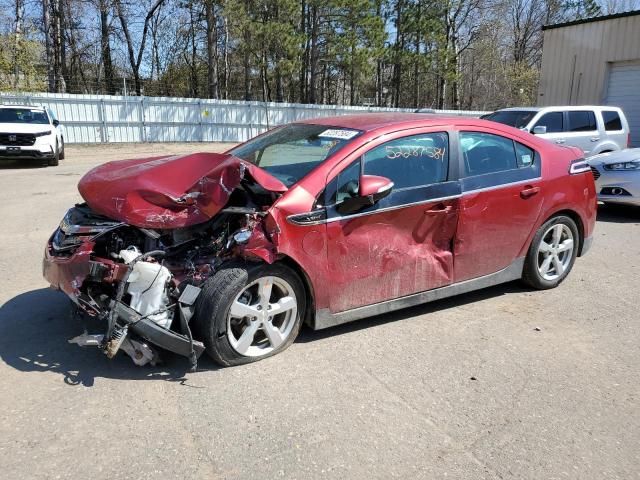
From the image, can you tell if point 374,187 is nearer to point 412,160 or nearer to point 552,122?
point 412,160

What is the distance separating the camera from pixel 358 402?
3334 mm

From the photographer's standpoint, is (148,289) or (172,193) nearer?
(148,289)

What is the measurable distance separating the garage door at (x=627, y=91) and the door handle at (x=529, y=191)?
56.4 feet

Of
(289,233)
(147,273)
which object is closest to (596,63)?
(289,233)

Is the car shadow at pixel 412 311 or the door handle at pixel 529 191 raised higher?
the door handle at pixel 529 191

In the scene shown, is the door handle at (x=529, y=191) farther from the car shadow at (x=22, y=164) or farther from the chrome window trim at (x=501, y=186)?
the car shadow at (x=22, y=164)

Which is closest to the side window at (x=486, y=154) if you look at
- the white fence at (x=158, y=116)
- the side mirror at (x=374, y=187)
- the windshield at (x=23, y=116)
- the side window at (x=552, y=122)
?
the side mirror at (x=374, y=187)

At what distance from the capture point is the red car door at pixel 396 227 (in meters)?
3.91

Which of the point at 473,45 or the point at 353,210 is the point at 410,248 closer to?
the point at 353,210

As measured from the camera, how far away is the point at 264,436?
298 centimetres

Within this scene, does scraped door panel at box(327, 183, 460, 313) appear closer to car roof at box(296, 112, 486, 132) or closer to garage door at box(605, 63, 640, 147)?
car roof at box(296, 112, 486, 132)

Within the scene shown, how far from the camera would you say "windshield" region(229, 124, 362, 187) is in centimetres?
411

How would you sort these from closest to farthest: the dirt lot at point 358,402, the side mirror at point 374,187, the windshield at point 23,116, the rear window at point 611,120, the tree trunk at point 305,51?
the dirt lot at point 358,402 < the side mirror at point 374,187 < the rear window at point 611,120 < the windshield at point 23,116 < the tree trunk at point 305,51

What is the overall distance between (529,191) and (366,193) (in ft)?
6.15
